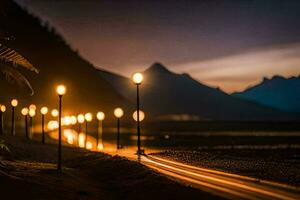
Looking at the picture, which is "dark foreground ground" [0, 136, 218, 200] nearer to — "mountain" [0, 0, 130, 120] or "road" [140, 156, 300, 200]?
"road" [140, 156, 300, 200]

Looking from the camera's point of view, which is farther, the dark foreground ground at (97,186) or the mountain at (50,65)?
the mountain at (50,65)

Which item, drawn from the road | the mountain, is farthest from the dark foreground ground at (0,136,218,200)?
the mountain

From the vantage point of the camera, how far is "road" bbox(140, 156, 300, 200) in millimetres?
13586

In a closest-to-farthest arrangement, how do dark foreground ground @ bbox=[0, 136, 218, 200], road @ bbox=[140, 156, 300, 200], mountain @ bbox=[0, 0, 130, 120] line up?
road @ bbox=[140, 156, 300, 200] < dark foreground ground @ bbox=[0, 136, 218, 200] < mountain @ bbox=[0, 0, 130, 120]

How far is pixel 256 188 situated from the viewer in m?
14.8

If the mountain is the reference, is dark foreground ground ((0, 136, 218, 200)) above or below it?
below

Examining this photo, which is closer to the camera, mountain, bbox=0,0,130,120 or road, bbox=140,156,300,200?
road, bbox=140,156,300,200

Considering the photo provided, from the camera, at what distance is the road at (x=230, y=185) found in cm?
1359

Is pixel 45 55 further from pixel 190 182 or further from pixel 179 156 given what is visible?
pixel 190 182

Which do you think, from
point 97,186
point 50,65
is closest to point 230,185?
point 97,186

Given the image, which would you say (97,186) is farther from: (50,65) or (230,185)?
(50,65)

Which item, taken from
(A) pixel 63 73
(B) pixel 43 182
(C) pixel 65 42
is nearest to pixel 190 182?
(B) pixel 43 182

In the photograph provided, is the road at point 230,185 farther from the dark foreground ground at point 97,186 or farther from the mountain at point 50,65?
the mountain at point 50,65

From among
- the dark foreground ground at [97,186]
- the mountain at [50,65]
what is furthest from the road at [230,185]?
the mountain at [50,65]
